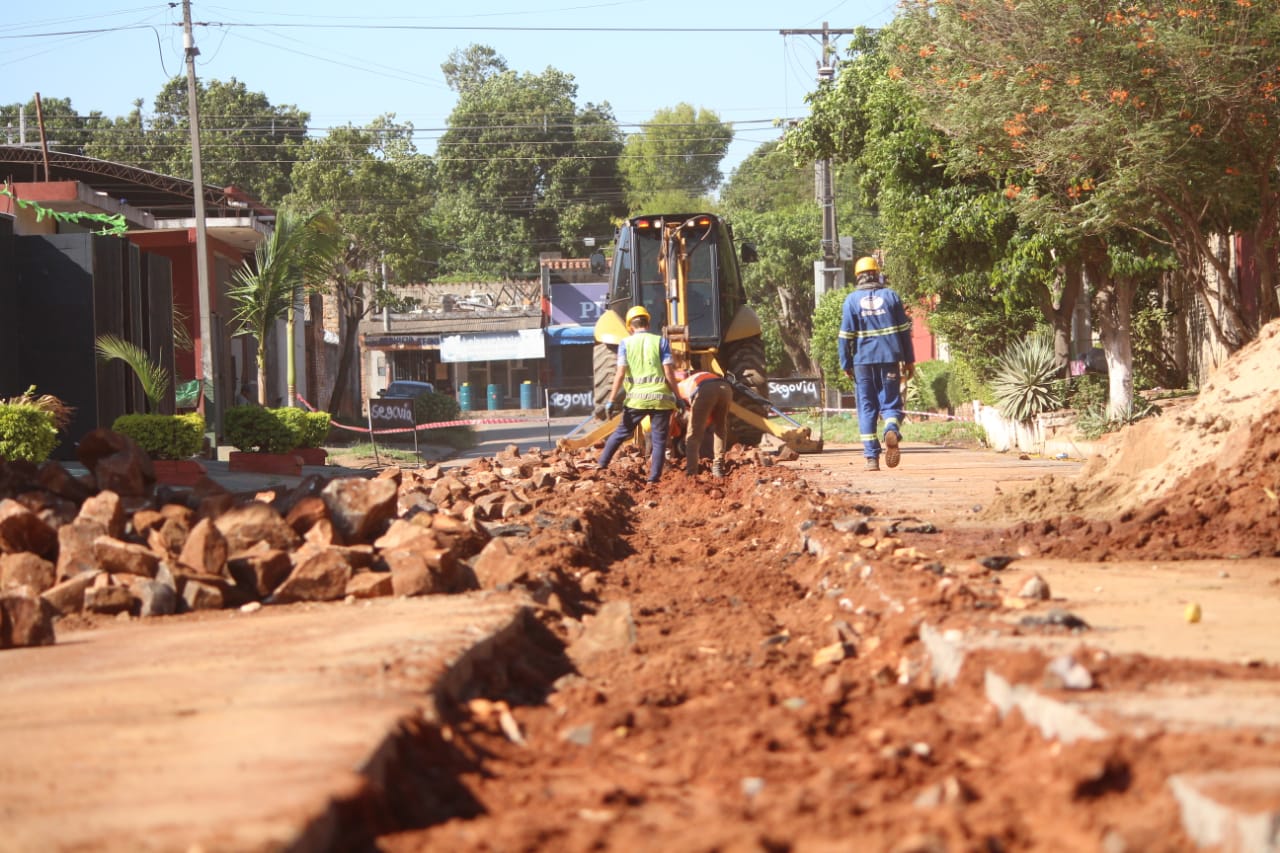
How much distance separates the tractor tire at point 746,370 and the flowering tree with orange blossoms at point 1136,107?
12.3 feet

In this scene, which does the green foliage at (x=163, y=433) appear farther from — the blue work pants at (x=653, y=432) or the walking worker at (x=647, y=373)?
the walking worker at (x=647, y=373)

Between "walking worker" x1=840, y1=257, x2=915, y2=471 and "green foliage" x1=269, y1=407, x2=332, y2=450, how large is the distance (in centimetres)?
1058

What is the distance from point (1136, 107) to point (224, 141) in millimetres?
55727

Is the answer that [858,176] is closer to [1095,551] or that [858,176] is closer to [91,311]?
[91,311]

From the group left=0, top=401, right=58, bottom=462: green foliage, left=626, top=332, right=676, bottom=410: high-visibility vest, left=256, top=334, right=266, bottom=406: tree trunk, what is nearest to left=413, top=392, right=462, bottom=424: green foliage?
left=256, top=334, right=266, bottom=406: tree trunk

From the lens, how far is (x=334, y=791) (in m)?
3.29

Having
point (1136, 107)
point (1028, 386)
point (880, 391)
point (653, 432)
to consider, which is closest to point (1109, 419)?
point (1028, 386)

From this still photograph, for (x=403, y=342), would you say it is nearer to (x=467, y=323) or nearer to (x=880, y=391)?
(x=467, y=323)

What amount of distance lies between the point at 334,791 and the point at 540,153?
66.1 metres

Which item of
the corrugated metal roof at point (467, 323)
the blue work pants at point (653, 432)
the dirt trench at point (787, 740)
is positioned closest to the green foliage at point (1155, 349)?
the blue work pants at point (653, 432)

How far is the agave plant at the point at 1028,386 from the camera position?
19.6m

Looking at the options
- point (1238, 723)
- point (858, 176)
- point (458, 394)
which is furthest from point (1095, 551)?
point (458, 394)

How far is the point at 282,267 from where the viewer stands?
22.5 meters

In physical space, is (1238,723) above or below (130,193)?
below
